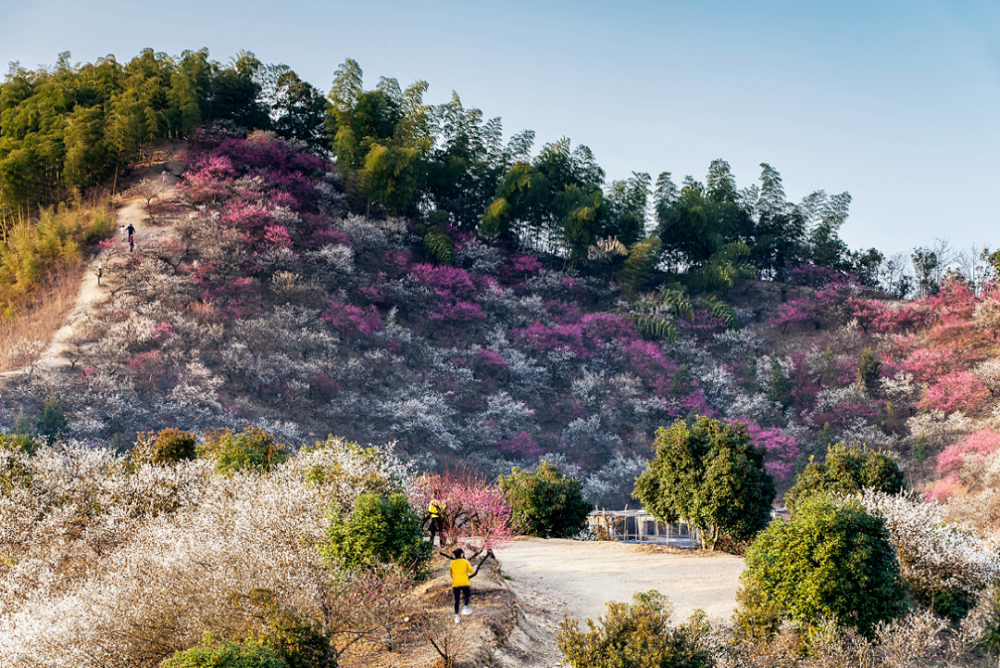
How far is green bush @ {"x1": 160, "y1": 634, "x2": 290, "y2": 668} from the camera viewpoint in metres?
6.75

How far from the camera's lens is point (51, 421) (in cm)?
2452

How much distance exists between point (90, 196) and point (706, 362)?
33.0m

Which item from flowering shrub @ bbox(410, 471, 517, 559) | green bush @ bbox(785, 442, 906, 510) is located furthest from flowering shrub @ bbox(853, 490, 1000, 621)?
flowering shrub @ bbox(410, 471, 517, 559)

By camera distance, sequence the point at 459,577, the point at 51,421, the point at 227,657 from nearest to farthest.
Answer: the point at 227,657
the point at 459,577
the point at 51,421

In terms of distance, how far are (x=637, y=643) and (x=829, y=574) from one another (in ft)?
11.7

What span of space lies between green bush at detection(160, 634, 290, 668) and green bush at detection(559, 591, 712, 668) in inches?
134

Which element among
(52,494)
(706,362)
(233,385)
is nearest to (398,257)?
(233,385)

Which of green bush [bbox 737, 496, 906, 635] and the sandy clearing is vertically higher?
green bush [bbox 737, 496, 906, 635]

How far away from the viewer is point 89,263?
31.8m

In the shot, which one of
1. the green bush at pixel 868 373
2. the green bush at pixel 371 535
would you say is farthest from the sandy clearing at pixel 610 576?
the green bush at pixel 868 373

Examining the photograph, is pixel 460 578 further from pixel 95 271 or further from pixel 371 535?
pixel 95 271

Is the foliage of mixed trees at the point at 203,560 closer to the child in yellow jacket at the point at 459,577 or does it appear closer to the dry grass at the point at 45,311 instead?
the child in yellow jacket at the point at 459,577

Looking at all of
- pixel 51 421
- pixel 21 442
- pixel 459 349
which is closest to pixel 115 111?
pixel 51 421

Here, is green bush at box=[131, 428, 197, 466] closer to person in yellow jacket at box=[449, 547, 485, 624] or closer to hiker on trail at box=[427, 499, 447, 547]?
hiker on trail at box=[427, 499, 447, 547]
